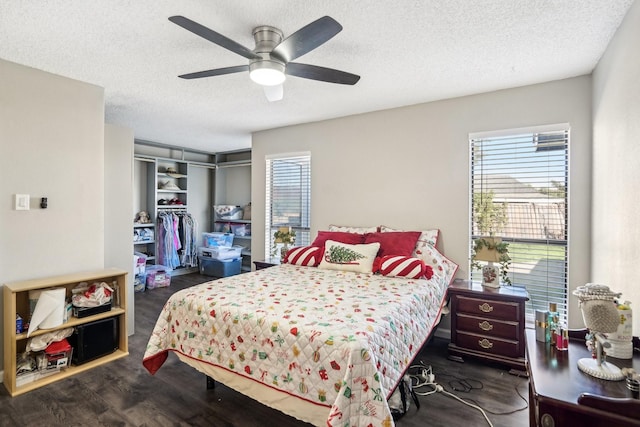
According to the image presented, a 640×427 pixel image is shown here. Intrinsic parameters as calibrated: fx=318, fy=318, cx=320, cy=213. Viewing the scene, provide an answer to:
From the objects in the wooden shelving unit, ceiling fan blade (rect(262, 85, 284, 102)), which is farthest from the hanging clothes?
ceiling fan blade (rect(262, 85, 284, 102))

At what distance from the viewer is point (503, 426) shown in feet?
6.52

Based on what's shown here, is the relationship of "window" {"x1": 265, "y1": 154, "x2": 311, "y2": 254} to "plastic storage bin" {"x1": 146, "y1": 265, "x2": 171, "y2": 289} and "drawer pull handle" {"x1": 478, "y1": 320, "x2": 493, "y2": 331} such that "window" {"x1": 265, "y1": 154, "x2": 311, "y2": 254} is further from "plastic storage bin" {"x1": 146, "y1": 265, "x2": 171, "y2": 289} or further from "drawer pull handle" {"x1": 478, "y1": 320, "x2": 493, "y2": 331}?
"drawer pull handle" {"x1": 478, "y1": 320, "x2": 493, "y2": 331}

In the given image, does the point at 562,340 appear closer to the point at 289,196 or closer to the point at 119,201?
the point at 289,196

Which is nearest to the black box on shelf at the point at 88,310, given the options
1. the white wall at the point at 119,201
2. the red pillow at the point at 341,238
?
the white wall at the point at 119,201

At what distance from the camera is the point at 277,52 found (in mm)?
1942

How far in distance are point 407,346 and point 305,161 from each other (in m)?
3.13

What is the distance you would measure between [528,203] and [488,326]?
1.24 meters

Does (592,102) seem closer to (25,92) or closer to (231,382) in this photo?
(231,382)

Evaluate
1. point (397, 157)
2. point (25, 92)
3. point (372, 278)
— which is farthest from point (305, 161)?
point (25, 92)

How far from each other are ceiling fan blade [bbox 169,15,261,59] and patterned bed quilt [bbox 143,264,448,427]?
5.14 ft

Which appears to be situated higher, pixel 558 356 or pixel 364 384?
pixel 558 356

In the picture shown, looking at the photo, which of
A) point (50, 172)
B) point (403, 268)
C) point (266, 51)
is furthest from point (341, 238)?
point (50, 172)

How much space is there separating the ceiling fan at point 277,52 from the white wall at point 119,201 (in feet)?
6.20

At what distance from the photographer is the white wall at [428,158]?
2.84m
